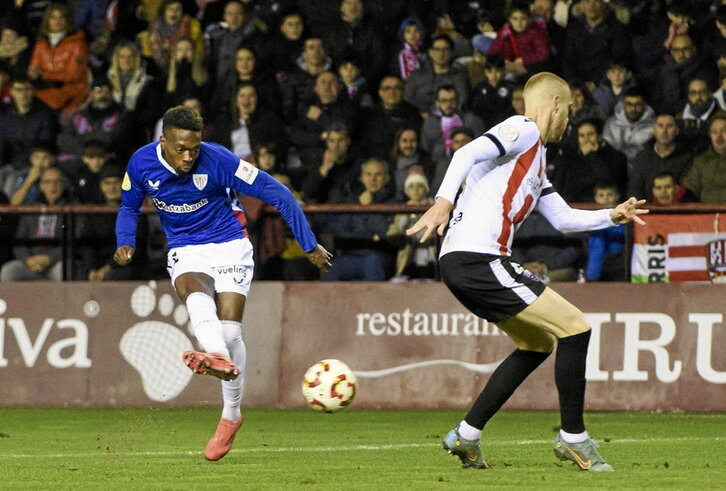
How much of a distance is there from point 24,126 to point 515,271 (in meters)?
→ 10.0

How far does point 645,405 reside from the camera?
1266 cm

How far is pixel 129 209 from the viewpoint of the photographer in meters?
9.22

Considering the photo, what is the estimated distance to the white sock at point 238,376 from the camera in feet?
29.0

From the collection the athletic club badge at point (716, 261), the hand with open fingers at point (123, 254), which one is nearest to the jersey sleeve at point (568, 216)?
the hand with open fingers at point (123, 254)

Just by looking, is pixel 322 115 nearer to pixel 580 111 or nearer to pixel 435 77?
pixel 435 77

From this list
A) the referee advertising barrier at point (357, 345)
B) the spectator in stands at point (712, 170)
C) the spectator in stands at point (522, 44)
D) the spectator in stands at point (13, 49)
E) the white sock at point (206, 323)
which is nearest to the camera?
the white sock at point (206, 323)

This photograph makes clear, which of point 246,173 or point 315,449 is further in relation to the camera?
point 315,449

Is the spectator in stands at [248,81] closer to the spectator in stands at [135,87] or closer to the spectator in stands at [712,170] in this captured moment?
the spectator in stands at [135,87]

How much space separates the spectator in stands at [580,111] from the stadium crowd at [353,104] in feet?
0.09

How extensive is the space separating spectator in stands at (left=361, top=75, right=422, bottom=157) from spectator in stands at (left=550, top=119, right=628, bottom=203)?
72.5 inches

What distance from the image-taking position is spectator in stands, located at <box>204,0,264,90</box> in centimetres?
1647

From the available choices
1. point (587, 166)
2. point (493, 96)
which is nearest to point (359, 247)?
point (587, 166)

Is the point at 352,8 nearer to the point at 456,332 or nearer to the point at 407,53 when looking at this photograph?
the point at 407,53

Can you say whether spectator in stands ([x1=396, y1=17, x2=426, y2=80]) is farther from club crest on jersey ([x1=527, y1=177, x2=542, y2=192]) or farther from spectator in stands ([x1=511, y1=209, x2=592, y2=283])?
club crest on jersey ([x1=527, y1=177, x2=542, y2=192])
